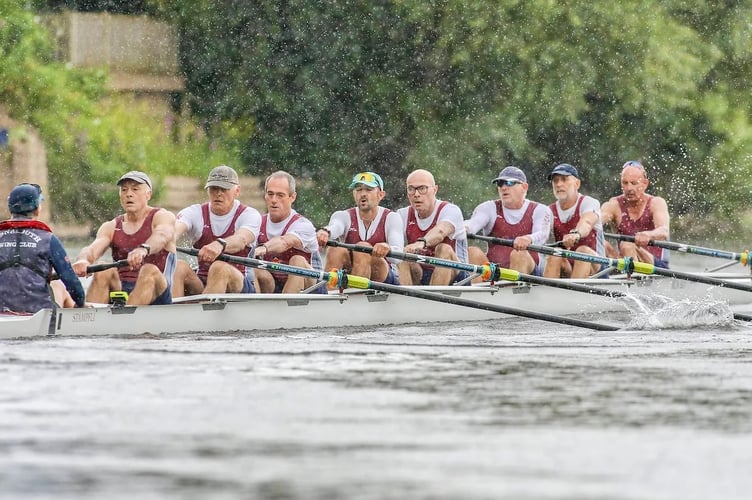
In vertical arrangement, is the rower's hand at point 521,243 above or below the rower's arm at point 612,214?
below

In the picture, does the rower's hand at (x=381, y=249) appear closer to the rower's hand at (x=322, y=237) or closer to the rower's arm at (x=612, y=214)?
the rower's hand at (x=322, y=237)

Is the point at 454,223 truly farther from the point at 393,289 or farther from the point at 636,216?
the point at 636,216

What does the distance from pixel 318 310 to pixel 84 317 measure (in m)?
2.32

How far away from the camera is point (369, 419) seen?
27.9 feet

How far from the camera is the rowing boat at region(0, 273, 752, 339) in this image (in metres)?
11.4

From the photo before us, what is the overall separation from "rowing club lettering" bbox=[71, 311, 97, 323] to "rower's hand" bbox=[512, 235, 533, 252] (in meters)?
4.54

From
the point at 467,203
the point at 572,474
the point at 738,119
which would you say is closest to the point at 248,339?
the point at 572,474

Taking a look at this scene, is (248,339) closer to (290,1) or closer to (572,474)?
(572,474)

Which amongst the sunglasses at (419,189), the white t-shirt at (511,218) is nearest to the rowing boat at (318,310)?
the white t-shirt at (511,218)

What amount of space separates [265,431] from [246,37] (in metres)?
22.7

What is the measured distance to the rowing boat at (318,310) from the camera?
37.5 feet

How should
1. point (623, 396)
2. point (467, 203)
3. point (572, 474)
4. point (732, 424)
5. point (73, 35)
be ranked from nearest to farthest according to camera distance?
1. point (572, 474)
2. point (732, 424)
3. point (623, 396)
4. point (467, 203)
5. point (73, 35)

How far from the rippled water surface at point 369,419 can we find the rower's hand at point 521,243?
8.97 ft

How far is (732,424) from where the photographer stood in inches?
331
